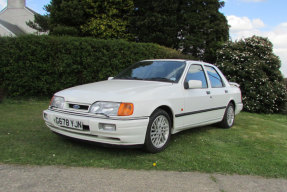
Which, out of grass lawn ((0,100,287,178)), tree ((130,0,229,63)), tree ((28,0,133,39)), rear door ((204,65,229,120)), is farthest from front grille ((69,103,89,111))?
tree ((130,0,229,63))

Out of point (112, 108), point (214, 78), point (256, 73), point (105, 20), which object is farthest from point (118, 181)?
point (105, 20)

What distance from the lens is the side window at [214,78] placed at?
5500 millimetres

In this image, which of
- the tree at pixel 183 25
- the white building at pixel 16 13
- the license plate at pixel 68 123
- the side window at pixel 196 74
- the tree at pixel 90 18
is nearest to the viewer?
the license plate at pixel 68 123

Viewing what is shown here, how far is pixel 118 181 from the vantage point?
2.86 m

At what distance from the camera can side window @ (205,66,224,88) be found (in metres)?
5.50

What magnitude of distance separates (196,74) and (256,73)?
259 inches

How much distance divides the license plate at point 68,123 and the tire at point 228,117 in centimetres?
366

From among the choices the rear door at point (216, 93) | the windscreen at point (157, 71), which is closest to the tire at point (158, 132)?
the windscreen at point (157, 71)

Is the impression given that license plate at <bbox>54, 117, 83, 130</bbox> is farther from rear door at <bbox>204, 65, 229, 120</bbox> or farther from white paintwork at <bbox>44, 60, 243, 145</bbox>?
rear door at <bbox>204, 65, 229, 120</bbox>

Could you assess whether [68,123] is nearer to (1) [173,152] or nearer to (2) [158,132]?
(2) [158,132]

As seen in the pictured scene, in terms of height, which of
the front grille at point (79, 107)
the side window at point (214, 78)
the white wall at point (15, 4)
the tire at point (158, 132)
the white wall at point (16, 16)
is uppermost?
the white wall at point (15, 4)

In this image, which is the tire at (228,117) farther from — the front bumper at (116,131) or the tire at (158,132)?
the front bumper at (116,131)

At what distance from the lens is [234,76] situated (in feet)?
35.0

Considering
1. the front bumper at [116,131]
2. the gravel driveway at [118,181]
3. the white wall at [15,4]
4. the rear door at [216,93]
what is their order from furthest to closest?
the white wall at [15,4], the rear door at [216,93], the front bumper at [116,131], the gravel driveway at [118,181]
